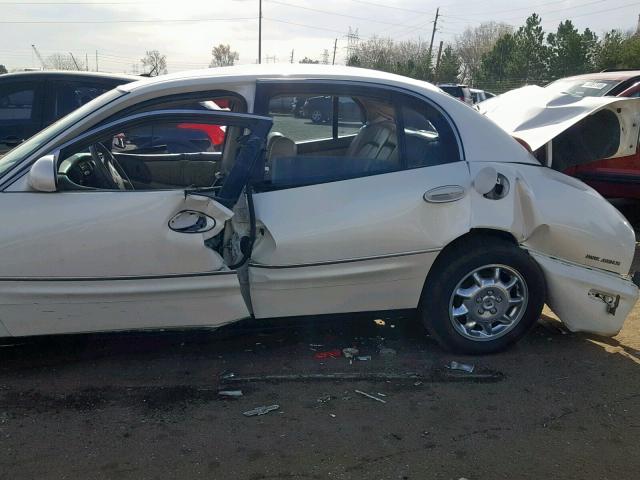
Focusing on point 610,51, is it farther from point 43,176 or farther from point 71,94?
point 43,176

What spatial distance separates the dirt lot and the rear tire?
0.18 metres

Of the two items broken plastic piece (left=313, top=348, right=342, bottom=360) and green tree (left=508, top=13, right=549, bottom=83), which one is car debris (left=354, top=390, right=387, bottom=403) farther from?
green tree (left=508, top=13, right=549, bottom=83)

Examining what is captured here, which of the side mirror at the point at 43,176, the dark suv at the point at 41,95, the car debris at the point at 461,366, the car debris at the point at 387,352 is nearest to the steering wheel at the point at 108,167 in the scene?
the side mirror at the point at 43,176

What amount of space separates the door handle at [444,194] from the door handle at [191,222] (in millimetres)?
1254

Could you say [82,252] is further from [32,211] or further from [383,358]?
[383,358]

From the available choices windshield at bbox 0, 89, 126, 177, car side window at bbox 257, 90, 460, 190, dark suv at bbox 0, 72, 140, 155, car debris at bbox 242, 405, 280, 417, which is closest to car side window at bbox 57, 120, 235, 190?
windshield at bbox 0, 89, 126, 177

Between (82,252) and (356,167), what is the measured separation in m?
1.61

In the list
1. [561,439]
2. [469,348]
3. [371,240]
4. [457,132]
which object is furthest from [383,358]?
[457,132]

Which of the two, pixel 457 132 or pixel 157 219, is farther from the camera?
pixel 457 132

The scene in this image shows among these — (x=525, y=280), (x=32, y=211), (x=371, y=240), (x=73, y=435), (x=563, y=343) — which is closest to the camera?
(x=73, y=435)

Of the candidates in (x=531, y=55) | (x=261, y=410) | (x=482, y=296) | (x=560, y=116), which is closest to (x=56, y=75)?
(x=261, y=410)

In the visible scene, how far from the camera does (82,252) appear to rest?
3139mm

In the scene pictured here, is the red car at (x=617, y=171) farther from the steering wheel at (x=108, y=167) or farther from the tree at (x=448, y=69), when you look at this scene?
the tree at (x=448, y=69)

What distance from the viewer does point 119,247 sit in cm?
316
